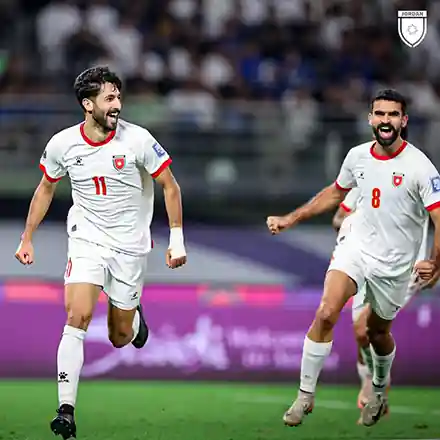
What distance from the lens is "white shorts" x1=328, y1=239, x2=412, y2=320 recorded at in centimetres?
830

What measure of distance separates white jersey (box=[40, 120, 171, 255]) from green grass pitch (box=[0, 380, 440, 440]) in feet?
4.60

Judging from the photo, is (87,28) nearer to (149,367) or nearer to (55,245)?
(55,245)

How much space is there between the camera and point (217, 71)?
14.5 metres

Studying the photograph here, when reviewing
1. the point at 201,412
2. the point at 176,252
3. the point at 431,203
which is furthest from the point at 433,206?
the point at 201,412

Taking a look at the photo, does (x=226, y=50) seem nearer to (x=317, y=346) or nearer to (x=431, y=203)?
(x=431, y=203)

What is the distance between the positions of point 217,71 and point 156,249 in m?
2.53

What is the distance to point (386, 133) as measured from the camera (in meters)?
8.09

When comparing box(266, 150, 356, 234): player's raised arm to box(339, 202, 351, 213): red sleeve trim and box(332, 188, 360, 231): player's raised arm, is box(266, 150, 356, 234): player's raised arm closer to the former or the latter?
box(332, 188, 360, 231): player's raised arm

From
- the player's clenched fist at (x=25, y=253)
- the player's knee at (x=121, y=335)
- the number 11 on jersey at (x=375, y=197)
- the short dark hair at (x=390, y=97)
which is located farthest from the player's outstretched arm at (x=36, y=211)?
the short dark hair at (x=390, y=97)

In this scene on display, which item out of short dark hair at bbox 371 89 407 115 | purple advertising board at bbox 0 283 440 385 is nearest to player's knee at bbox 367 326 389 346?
short dark hair at bbox 371 89 407 115

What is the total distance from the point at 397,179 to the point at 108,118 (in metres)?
1.87

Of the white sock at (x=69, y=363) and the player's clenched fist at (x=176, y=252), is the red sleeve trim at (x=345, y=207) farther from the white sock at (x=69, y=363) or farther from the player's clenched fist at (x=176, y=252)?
the white sock at (x=69, y=363)

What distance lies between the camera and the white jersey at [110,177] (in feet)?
26.5

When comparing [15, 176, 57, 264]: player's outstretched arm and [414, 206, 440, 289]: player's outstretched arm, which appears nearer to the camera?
[414, 206, 440, 289]: player's outstretched arm
